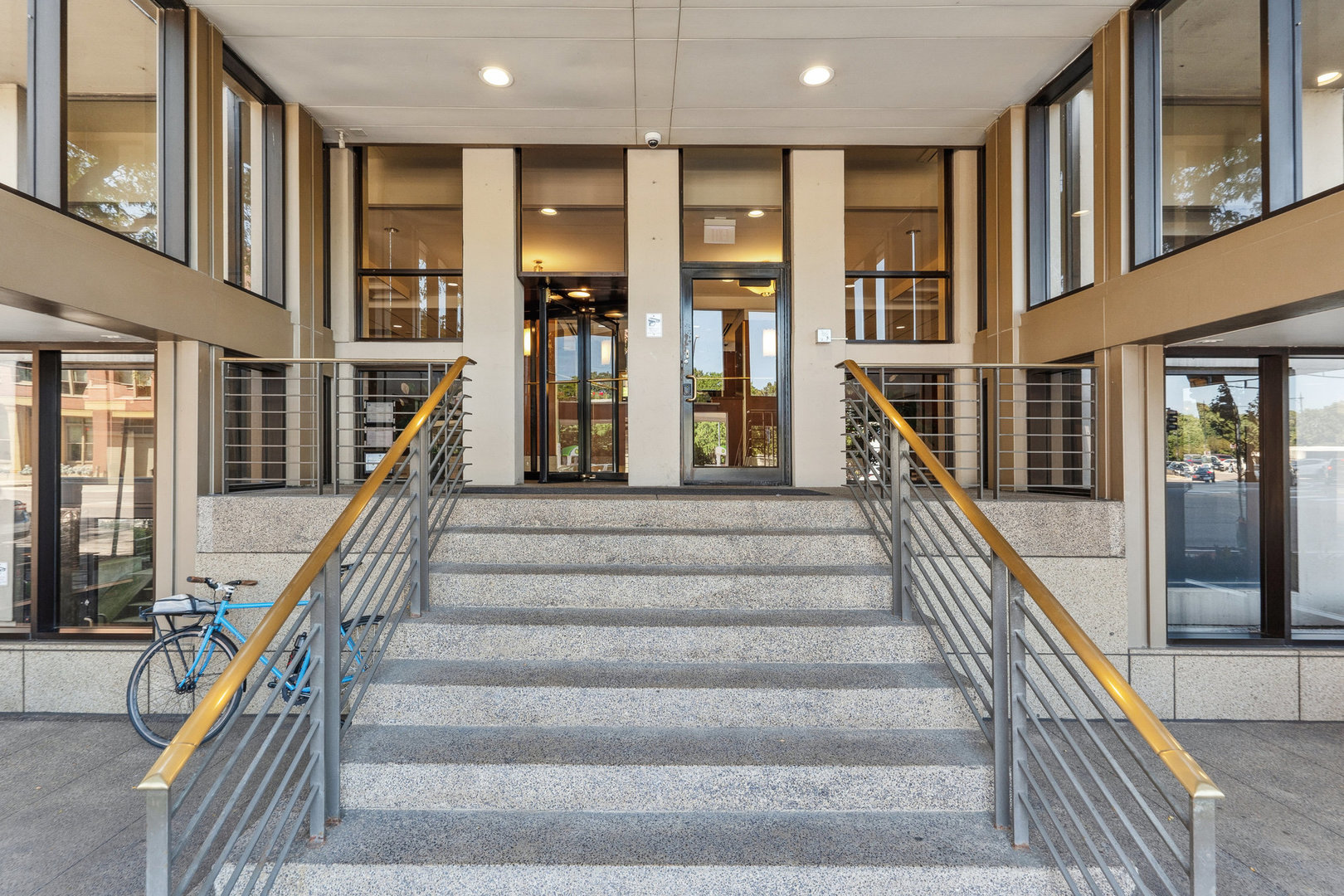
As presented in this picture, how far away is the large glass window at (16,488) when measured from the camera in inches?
181

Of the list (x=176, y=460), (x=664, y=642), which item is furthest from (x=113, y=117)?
(x=664, y=642)

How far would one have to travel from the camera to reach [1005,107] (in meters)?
5.56

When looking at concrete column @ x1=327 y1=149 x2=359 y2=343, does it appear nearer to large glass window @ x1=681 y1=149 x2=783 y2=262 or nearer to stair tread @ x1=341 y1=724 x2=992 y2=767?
large glass window @ x1=681 y1=149 x2=783 y2=262

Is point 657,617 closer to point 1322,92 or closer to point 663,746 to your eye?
point 663,746

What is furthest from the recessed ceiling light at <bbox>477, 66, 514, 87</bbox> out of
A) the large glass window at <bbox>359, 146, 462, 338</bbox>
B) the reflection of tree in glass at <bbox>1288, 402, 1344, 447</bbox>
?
the reflection of tree in glass at <bbox>1288, 402, 1344, 447</bbox>

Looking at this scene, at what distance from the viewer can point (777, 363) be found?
250 inches

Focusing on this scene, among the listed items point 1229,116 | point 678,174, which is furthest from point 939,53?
point 678,174

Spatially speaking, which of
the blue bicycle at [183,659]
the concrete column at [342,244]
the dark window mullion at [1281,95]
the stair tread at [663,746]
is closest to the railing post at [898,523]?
the stair tread at [663,746]

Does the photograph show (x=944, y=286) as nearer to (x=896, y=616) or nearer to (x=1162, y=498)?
(x=1162, y=498)

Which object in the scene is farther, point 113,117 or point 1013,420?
point 1013,420

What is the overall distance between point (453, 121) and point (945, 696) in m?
5.70

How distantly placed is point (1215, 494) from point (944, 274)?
9.31 feet

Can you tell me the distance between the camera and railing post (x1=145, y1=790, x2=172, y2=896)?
1.61 m

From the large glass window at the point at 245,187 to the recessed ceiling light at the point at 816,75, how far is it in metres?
4.14
